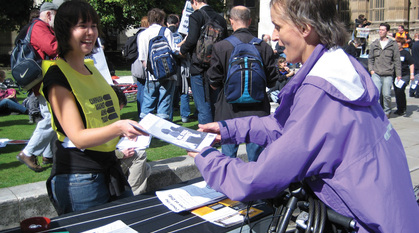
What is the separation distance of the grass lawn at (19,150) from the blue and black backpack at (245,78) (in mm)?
1676

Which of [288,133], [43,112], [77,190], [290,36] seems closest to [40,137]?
[43,112]

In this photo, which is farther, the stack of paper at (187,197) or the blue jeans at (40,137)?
the blue jeans at (40,137)

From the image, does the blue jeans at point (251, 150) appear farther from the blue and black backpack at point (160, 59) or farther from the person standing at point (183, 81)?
the person standing at point (183, 81)

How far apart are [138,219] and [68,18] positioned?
1251 millimetres

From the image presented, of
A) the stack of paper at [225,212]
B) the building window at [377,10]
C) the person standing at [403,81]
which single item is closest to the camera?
the stack of paper at [225,212]

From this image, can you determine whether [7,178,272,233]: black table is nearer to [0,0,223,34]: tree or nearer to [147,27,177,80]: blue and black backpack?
[147,27,177,80]: blue and black backpack

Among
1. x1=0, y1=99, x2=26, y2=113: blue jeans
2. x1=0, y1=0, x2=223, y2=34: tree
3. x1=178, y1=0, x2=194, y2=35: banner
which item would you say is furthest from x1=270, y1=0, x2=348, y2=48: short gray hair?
x1=0, y1=0, x2=223, y2=34: tree

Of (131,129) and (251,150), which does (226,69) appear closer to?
(251,150)

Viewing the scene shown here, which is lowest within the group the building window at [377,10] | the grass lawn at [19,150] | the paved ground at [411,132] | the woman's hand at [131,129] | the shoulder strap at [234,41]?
the paved ground at [411,132]

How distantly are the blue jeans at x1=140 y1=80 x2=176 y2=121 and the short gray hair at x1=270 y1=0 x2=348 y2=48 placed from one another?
4980mm

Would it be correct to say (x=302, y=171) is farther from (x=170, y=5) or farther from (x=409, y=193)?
(x=170, y=5)

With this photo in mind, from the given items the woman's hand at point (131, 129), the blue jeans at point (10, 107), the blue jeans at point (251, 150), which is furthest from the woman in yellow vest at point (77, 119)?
the blue jeans at point (10, 107)

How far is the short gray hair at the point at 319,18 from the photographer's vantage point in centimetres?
186

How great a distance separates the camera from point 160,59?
21.9ft
